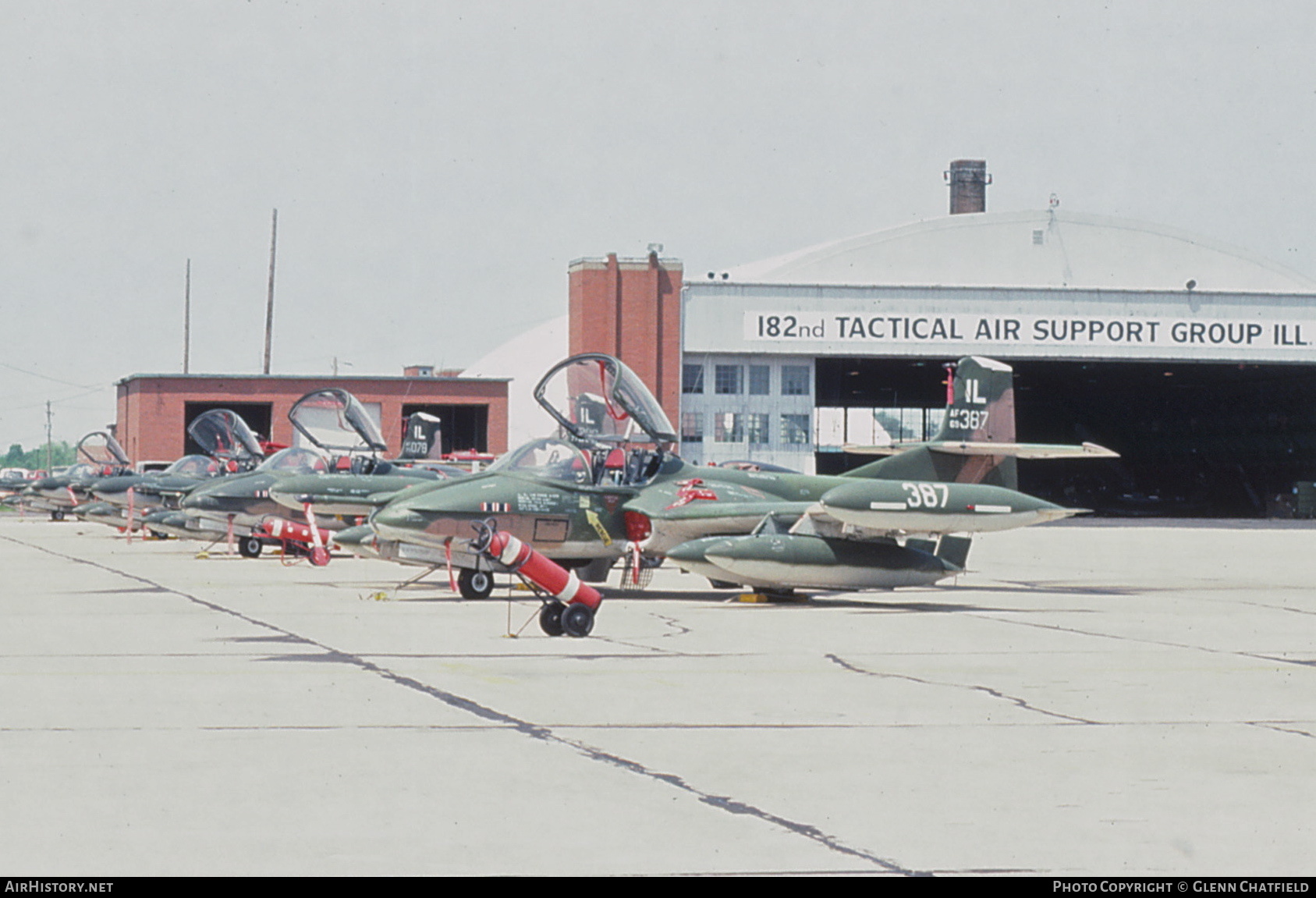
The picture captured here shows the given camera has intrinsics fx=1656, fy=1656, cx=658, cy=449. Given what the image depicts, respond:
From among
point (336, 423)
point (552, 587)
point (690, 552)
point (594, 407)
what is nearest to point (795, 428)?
point (336, 423)

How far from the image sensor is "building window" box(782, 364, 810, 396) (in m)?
55.3

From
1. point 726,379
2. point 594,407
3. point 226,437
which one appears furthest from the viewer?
point 726,379

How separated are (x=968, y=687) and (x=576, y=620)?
405 centimetres

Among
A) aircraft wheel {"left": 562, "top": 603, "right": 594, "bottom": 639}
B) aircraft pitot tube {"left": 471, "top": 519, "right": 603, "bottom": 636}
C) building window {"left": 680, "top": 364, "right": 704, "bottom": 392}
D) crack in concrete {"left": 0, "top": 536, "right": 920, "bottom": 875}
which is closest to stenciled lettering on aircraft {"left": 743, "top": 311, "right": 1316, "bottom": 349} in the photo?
building window {"left": 680, "top": 364, "right": 704, "bottom": 392}

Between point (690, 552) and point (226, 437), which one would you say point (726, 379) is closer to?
point (226, 437)

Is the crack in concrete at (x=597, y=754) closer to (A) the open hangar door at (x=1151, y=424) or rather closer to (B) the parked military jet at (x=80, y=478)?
(B) the parked military jet at (x=80, y=478)

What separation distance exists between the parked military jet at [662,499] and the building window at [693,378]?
3405 centimetres

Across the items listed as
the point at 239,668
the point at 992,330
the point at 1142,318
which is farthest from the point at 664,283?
the point at 239,668

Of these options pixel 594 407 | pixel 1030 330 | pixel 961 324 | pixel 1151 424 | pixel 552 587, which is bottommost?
pixel 552 587

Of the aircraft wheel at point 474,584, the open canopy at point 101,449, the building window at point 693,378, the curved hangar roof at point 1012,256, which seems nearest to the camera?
the aircraft wheel at point 474,584

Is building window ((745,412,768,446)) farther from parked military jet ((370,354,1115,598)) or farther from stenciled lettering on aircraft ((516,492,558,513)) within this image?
stenciled lettering on aircraft ((516,492,558,513))

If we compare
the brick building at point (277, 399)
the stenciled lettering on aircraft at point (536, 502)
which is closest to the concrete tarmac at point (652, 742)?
the stenciled lettering on aircraft at point (536, 502)

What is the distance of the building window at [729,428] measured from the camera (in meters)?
55.2

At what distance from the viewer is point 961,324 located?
54625mm
